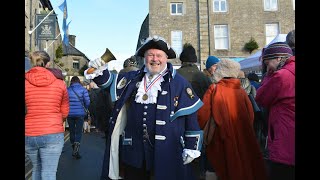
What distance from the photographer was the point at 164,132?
9.52 feet

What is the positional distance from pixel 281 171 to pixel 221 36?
21.6m

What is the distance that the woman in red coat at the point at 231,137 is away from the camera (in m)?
3.44

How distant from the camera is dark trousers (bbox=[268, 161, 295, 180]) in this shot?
2.65 m

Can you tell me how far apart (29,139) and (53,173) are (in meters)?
0.51

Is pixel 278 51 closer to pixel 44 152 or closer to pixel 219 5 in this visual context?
pixel 44 152

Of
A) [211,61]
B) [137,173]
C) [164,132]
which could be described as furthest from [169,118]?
[211,61]

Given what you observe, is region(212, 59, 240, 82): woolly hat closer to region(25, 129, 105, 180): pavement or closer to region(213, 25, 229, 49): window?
region(25, 129, 105, 180): pavement

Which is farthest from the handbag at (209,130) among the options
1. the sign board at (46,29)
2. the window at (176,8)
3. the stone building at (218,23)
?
the window at (176,8)

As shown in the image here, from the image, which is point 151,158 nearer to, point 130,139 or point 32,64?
point 130,139

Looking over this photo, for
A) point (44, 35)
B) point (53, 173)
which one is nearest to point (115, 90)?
point (53, 173)

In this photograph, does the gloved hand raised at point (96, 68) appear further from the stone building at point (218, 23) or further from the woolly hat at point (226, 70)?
the stone building at point (218, 23)
